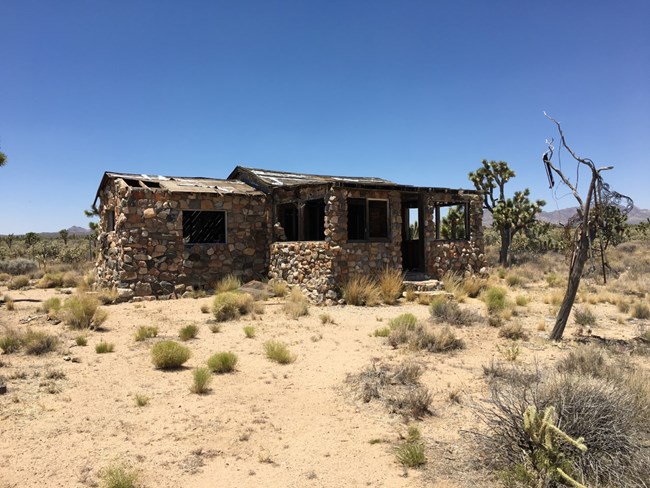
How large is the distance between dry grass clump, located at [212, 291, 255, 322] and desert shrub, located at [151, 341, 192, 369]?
3685 mm

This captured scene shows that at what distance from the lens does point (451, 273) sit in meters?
16.4

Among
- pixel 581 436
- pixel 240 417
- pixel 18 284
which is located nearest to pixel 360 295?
pixel 240 417

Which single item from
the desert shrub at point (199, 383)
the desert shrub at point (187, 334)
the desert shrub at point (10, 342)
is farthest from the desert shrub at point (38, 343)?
the desert shrub at point (199, 383)

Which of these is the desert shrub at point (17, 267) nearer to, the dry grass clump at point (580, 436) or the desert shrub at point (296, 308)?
the desert shrub at point (296, 308)

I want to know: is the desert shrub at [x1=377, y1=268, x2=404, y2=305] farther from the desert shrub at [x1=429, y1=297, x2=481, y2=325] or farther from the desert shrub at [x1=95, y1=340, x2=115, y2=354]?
the desert shrub at [x1=95, y1=340, x2=115, y2=354]

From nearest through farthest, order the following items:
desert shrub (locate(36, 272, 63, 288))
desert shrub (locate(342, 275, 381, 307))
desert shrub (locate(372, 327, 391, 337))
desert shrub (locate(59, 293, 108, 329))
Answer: desert shrub (locate(372, 327, 391, 337)) < desert shrub (locate(59, 293, 108, 329)) < desert shrub (locate(342, 275, 381, 307)) < desert shrub (locate(36, 272, 63, 288))

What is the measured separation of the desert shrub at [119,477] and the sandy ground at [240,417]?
0.33 feet

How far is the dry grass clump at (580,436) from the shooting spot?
3822 millimetres

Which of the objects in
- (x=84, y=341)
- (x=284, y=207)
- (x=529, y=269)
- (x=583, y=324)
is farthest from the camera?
(x=529, y=269)

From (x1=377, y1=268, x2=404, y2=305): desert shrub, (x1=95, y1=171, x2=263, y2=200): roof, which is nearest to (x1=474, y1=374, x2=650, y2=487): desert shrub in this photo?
(x1=377, y1=268, x2=404, y2=305): desert shrub

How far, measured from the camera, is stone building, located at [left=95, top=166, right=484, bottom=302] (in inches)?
579


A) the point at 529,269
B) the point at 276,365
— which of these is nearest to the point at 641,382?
the point at 276,365

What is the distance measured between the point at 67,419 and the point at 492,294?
34.3ft

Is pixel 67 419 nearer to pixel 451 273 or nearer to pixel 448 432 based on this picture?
pixel 448 432
